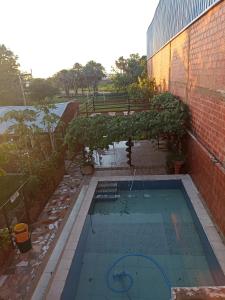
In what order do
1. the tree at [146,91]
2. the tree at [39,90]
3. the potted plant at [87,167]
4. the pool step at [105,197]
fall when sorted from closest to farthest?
the pool step at [105,197] < the potted plant at [87,167] < the tree at [146,91] < the tree at [39,90]

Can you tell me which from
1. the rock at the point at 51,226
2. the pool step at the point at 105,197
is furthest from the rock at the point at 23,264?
the pool step at the point at 105,197

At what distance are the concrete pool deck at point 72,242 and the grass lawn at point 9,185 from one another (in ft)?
7.33

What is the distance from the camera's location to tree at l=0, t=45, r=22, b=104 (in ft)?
90.5

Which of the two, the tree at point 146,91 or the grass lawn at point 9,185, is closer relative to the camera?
the grass lawn at point 9,185

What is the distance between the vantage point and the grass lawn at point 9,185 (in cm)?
856

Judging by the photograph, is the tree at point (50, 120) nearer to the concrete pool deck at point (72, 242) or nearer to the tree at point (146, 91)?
the concrete pool deck at point (72, 242)

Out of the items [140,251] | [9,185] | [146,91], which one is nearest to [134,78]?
[146,91]

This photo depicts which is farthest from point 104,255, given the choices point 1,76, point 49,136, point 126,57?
point 126,57

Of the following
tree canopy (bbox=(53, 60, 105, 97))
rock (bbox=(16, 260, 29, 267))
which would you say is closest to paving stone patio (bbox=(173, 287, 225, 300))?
rock (bbox=(16, 260, 29, 267))

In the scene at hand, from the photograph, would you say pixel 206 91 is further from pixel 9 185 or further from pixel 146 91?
pixel 146 91

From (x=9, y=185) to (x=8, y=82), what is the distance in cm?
2254

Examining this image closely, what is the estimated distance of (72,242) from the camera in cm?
625

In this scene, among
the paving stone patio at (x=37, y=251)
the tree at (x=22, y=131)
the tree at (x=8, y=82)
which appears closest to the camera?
the paving stone patio at (x=37, y=251)

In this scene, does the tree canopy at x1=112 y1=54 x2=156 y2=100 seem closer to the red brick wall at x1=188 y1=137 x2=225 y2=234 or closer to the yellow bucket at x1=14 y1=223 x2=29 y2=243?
the red brick wall at x1=188 y1=137 x2=225 y2=234
